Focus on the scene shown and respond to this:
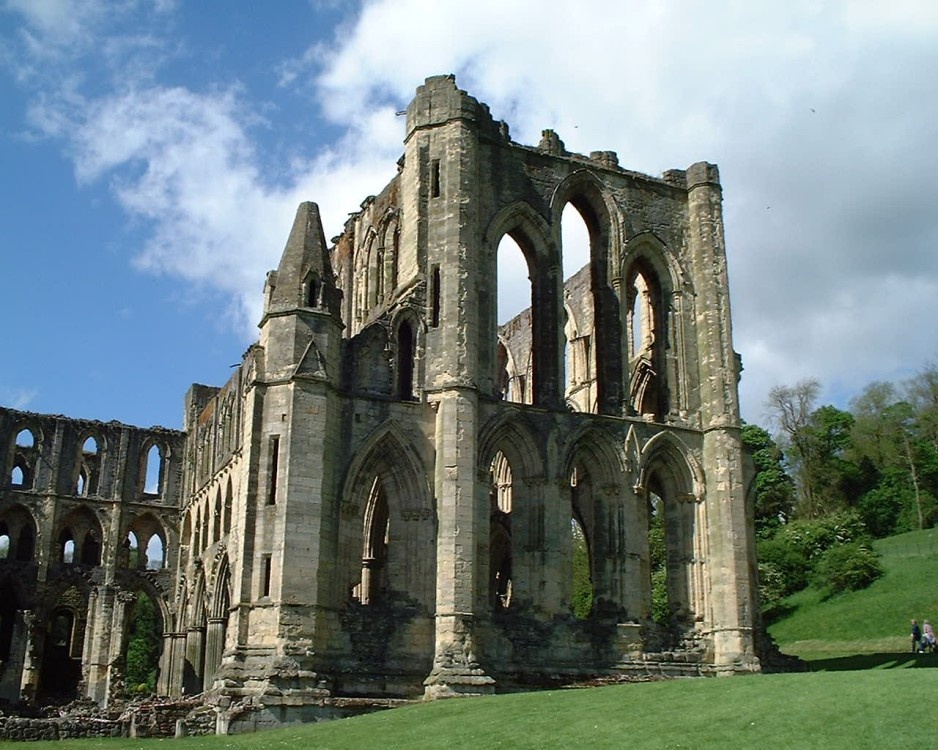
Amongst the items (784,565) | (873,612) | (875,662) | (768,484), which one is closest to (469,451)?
(875,662)

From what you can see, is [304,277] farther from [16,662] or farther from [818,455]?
[818,455]

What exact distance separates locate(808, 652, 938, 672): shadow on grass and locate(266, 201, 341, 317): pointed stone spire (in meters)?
14.5

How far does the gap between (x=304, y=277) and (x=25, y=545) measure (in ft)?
84.9

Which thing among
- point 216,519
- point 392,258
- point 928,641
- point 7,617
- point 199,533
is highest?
point 392,258

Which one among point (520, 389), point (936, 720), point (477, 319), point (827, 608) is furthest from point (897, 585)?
point (936, 720)

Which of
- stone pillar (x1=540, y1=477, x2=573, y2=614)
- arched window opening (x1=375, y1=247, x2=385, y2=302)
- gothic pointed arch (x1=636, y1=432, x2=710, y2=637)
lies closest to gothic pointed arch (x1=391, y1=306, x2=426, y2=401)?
stone pillar (x1=540, y1=477, x2=573, y2=614)

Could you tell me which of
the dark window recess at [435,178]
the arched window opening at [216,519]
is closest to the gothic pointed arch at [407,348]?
the dark window recess at [435,178]

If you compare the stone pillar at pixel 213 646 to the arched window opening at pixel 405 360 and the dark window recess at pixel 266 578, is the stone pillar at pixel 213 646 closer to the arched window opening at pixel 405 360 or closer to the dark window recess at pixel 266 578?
the dark window recess at pixel 266 578

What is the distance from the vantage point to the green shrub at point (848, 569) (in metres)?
45.2

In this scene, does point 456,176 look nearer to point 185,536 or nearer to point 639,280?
point 639,280

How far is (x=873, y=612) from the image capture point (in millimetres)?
41094

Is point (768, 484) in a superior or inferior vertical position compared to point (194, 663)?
superior

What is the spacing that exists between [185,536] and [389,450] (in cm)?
1903

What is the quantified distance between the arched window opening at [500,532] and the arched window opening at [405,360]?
7.91m
